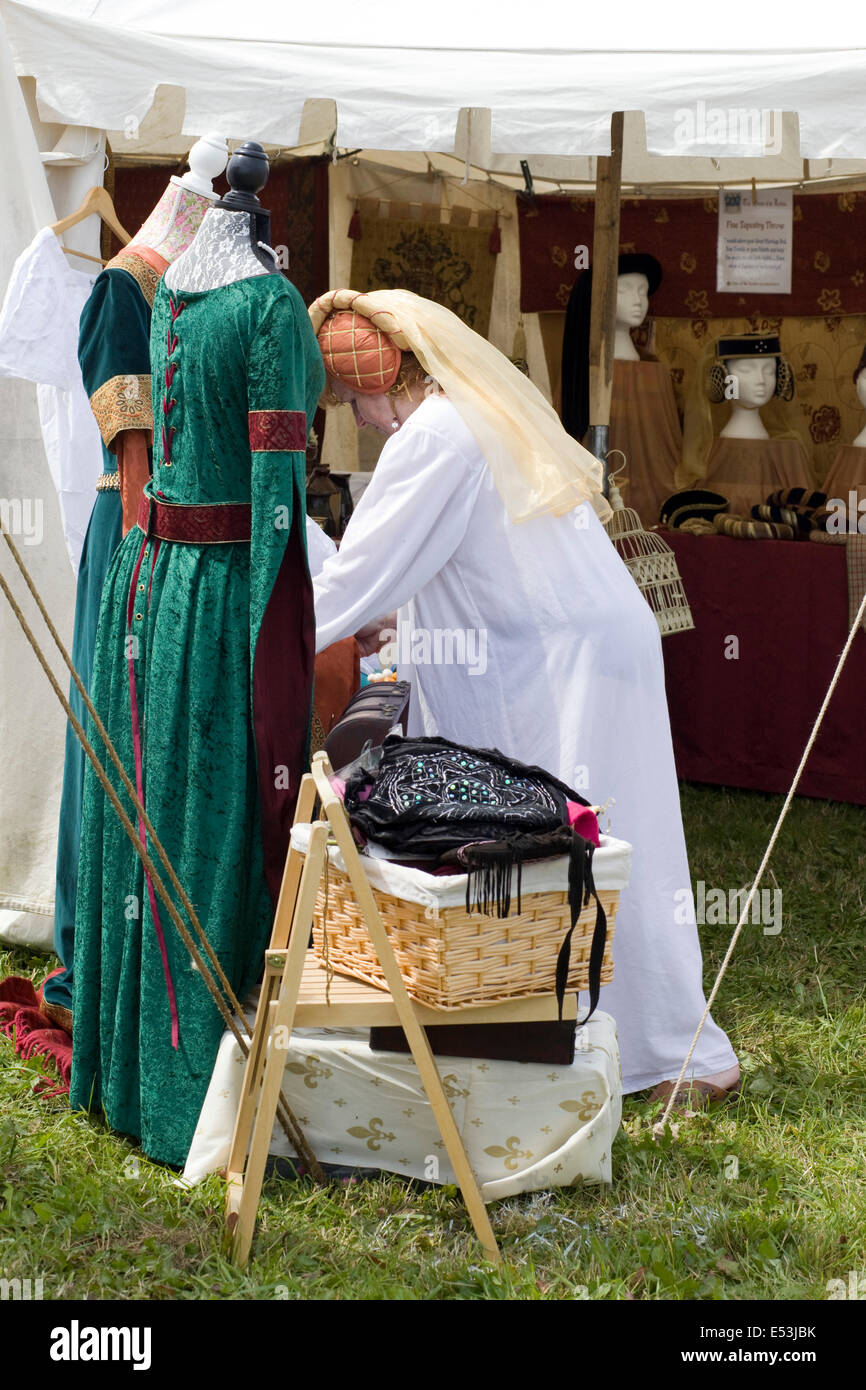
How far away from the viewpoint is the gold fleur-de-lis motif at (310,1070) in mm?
2525

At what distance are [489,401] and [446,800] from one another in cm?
92

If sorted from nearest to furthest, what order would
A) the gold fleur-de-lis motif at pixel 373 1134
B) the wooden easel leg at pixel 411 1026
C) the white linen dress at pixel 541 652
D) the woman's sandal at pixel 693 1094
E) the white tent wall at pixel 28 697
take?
1. the wooden easel leg at pixel 411 1026
2. the gold fleur-de-lis motif at pixel 373 1134
3. the white linen dress at pixel 541 652
4. the woman's sandal at pixel 693 1094
5. the white tent wall at pixel 28 697

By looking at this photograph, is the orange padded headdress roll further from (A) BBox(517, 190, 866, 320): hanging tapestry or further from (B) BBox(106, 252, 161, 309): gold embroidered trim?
(A) BBox(517, 190, 866, 320): hanging tapestry

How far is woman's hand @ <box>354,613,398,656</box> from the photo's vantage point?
308 cm

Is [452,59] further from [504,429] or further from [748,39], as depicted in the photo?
[504,429]

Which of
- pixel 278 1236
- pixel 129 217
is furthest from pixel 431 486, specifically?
pixel 129 217

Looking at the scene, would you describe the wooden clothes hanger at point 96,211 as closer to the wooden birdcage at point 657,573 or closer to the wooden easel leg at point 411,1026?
the wooden easel leg at point 411,1026

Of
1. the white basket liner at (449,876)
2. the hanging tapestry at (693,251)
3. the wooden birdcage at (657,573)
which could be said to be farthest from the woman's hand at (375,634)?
the hanging tapestry at (693,251)

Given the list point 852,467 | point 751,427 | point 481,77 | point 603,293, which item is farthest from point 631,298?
point 481,77

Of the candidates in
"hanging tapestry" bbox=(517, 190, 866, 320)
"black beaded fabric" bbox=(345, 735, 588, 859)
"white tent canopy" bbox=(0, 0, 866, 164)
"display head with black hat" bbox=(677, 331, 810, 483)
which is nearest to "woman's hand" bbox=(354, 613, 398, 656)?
"black beaded fabric" bbox=(345, 735, 588, 859)

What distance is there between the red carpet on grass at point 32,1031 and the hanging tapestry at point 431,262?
349cm

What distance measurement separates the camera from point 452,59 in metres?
3.89

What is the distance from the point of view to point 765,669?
5500mm

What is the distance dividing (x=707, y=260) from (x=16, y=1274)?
17.0ft
